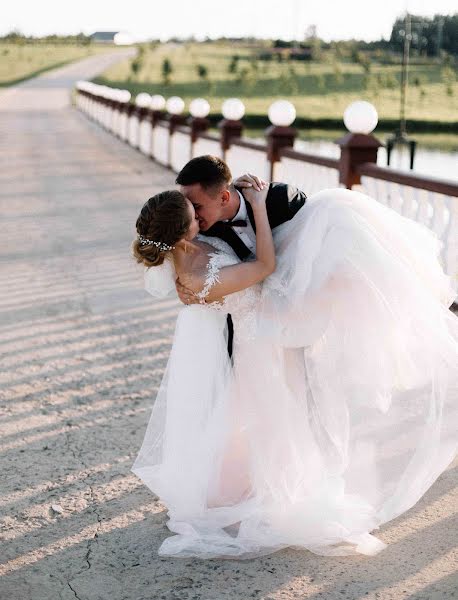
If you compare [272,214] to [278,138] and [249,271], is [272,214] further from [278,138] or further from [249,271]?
[278,138]

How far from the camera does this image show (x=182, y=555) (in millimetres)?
3256

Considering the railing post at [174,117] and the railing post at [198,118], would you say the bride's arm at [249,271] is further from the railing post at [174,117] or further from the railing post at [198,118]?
the railing post at [174,117]

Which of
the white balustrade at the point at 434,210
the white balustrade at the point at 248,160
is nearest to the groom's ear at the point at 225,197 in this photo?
the white balustrade at the point at 434,210

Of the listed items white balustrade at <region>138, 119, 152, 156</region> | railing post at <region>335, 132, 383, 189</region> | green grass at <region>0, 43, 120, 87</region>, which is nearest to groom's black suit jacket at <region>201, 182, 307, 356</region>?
railing post at <region>335, 132, 383, 189</region>

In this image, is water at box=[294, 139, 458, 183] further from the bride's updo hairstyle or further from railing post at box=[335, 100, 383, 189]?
the bride's updo hairstyle

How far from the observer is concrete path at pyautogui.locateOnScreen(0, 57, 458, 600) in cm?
306

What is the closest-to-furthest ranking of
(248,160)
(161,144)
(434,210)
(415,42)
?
1. (434,210)
2. (248,160)
3. (161,144)
4. (415,42)

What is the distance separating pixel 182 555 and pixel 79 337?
3.03 meters

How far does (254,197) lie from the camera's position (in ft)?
10.8

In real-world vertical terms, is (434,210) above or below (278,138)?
below

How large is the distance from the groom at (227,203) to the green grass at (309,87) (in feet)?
167

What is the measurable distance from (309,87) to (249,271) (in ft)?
227

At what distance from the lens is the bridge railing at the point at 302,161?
6500 mm

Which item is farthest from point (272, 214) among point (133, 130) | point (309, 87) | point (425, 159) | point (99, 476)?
point (309, 87)
